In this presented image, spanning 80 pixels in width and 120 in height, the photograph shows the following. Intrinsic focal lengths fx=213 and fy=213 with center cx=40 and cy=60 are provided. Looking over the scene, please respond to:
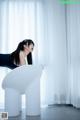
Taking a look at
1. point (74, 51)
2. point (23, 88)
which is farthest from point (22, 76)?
point (74, 51)

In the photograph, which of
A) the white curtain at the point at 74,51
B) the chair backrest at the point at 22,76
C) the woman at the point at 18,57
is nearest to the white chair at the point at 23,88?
the chair backrest at the point at 22,76

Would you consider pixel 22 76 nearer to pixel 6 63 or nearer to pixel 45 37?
pixel 6 63

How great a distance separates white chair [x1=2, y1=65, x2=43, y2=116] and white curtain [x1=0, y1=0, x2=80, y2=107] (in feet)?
2.20

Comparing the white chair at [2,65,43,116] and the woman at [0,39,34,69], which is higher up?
the woman at [0,39,34,69]

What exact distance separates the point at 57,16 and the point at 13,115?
162cm

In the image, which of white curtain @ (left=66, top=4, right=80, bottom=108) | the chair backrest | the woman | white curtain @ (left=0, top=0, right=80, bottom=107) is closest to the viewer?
the chair backrest

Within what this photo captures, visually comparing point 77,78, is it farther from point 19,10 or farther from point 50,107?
point 19,10

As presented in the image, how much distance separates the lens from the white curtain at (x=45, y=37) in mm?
3057

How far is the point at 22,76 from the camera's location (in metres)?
2.30

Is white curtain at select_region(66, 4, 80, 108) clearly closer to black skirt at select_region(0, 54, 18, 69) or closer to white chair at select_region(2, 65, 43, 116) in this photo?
white chair at select_region(2, 65, 43, 116)

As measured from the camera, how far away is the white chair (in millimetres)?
2291

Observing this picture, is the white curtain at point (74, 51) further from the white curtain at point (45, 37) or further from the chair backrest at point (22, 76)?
the chair backrest at point (22, 76)

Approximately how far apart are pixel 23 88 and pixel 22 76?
6.7 inches

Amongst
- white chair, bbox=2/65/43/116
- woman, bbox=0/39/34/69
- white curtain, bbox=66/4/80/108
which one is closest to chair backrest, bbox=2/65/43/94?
white chair, bbox=2/65/43/116
